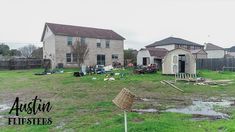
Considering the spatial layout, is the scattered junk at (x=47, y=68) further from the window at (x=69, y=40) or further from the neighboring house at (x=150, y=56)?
the neighboring house at (x=150, y=56)

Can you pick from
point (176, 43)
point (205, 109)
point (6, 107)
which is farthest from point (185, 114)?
point (176, 43)

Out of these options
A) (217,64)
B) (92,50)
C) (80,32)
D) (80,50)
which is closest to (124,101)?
(80,50)

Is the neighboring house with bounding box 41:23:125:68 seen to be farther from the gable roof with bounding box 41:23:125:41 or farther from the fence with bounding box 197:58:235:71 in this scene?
the fence with bounding box 197:58:235:71

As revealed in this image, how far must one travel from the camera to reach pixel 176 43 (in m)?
50.8

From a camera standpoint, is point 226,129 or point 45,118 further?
point 45,118

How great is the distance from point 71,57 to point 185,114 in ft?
96.8

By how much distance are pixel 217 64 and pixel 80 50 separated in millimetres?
18944

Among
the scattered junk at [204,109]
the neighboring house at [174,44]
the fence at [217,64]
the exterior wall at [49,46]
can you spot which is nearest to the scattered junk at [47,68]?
the exterior wall at [49,46]

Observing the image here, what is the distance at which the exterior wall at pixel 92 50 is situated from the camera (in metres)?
34.4

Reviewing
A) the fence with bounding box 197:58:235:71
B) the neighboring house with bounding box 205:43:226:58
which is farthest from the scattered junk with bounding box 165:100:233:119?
the neighboring house with bounding box 205:43:226:58

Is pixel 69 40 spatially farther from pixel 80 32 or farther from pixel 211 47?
pixel 211 47

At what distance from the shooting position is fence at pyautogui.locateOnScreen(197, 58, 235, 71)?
102 feet

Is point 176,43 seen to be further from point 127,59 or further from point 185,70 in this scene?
point 185,70

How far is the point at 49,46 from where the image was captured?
36875mm
